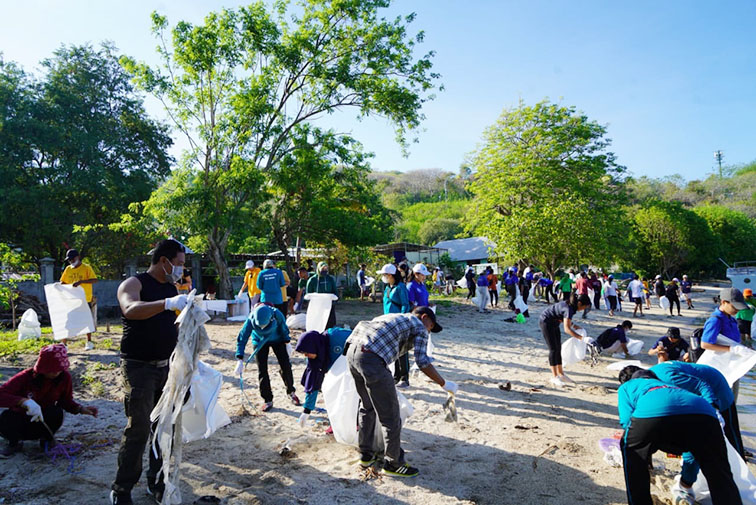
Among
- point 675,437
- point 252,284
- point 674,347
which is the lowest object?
point 674,347

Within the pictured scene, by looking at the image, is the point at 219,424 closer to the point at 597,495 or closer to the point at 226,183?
the point at 597,495

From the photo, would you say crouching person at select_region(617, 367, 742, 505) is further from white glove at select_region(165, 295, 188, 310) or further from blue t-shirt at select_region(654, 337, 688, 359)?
blue t-shirt at select_region(654, 337, 688, 359)

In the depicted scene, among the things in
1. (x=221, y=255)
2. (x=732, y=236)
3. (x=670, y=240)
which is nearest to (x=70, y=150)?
(x=221, y=255)

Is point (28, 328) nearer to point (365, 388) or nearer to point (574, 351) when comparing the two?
point (365, 388)

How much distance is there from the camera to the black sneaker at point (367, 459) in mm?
3900

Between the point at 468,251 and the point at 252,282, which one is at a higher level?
the point at 468,251

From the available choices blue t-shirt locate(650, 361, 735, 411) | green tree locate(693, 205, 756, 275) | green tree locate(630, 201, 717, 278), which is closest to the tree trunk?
blue t-shirt locate(650, 361, 735, 411)

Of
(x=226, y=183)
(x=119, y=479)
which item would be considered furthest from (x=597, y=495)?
(x=226, y=183)

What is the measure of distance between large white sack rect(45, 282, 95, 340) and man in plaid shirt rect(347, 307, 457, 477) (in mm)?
5926

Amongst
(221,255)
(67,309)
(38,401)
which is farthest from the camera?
(221,255)

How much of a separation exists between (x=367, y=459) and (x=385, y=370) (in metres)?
0.88

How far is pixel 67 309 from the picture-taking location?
24.7ft

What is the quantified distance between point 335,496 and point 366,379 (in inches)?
34.8

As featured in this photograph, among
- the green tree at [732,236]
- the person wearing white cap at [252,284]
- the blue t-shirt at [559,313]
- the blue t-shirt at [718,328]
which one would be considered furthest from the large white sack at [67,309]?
the green tree at [732,236]
